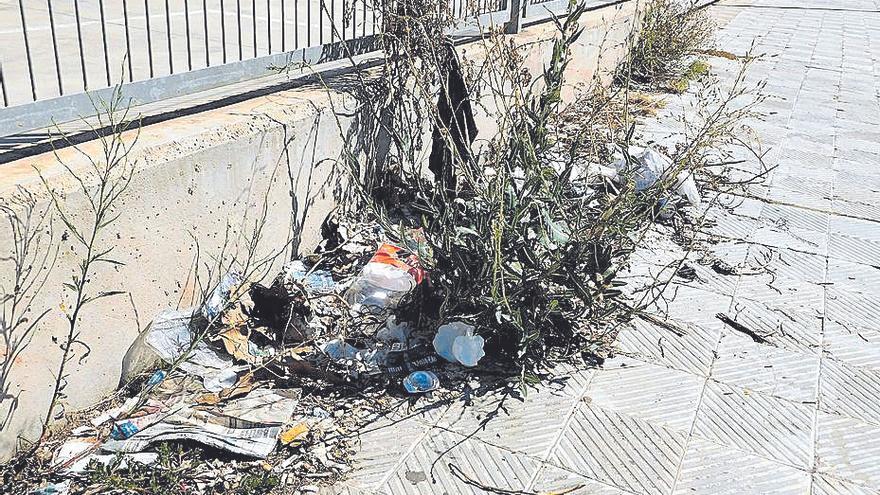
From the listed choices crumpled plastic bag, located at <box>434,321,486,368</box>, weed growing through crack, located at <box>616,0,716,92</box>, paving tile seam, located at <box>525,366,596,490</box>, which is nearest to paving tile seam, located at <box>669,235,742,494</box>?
paving tile seam, located at <box>525,366,596,490</box>

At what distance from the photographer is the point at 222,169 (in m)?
3.23

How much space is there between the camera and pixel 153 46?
507 cm

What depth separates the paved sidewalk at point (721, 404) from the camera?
2762 millimetres

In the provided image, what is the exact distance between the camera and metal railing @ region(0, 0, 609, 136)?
9.86 feet

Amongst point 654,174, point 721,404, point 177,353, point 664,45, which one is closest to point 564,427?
point 721,404

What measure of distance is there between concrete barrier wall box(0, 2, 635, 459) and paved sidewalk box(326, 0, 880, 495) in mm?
999

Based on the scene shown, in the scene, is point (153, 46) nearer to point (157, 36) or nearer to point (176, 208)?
point (157, 36)

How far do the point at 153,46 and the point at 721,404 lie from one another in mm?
3935

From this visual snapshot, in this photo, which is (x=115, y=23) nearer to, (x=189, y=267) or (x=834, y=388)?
(x=189, y=267)

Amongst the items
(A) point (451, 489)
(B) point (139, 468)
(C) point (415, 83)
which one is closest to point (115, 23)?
(C) point (415, 83)

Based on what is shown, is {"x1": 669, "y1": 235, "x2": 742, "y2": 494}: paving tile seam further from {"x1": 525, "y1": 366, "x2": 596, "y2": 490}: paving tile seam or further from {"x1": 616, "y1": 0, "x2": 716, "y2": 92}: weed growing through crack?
{"x1": 616, "y1": 0, "x2": 716, "y2": 92}: weed growing through crack

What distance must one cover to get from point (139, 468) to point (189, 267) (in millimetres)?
881

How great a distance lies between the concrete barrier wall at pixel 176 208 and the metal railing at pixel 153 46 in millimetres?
171

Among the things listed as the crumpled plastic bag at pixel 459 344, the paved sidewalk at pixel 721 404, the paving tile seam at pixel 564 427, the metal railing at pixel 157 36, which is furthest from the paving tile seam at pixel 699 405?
the metal railing at pixel 157 36
